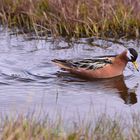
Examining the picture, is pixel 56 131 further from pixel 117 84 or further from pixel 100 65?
pixel 100 65

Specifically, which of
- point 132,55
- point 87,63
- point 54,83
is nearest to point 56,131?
point 54,83

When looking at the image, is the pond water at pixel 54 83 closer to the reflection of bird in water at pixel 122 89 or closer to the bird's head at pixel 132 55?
the reflection of bird in water at pixel 122 89

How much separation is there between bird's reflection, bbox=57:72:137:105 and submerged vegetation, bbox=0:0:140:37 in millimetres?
1559

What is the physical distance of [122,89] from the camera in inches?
320

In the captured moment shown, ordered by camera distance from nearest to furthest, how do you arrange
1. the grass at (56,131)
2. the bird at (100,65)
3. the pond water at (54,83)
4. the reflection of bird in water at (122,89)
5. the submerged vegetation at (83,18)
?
1. the grass at (56,131)
2. the pond water at (54,83)
3. the reflection of bird in water at (122,89)
4. the bird at (100,65)
5. the submerged vegetation at (83,18)

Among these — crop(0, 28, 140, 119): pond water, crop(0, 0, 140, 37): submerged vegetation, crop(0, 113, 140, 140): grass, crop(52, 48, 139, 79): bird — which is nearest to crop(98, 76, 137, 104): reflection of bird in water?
crop(0, 28, 140, 119): pond water

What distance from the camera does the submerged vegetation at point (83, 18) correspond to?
33.7 feet

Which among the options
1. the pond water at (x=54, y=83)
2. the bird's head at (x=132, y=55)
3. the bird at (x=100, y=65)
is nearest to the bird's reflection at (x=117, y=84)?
the pond water at (x=54, y=83)

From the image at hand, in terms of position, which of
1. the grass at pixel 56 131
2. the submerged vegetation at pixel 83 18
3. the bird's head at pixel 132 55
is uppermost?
the grass at pixel 56 131

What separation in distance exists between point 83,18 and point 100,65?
163 centimetres

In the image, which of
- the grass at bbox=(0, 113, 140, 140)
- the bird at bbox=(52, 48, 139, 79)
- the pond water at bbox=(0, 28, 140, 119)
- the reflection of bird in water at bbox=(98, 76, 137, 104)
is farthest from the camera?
the bird at bbox=(52, 48, 139, 79)

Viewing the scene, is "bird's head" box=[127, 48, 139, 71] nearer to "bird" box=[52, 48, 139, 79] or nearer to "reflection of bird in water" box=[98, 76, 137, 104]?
"bird" box=[52, 48, 139, 79]

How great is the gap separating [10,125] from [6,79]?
333 centimetres

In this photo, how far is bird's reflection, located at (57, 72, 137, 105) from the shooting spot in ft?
25.1
